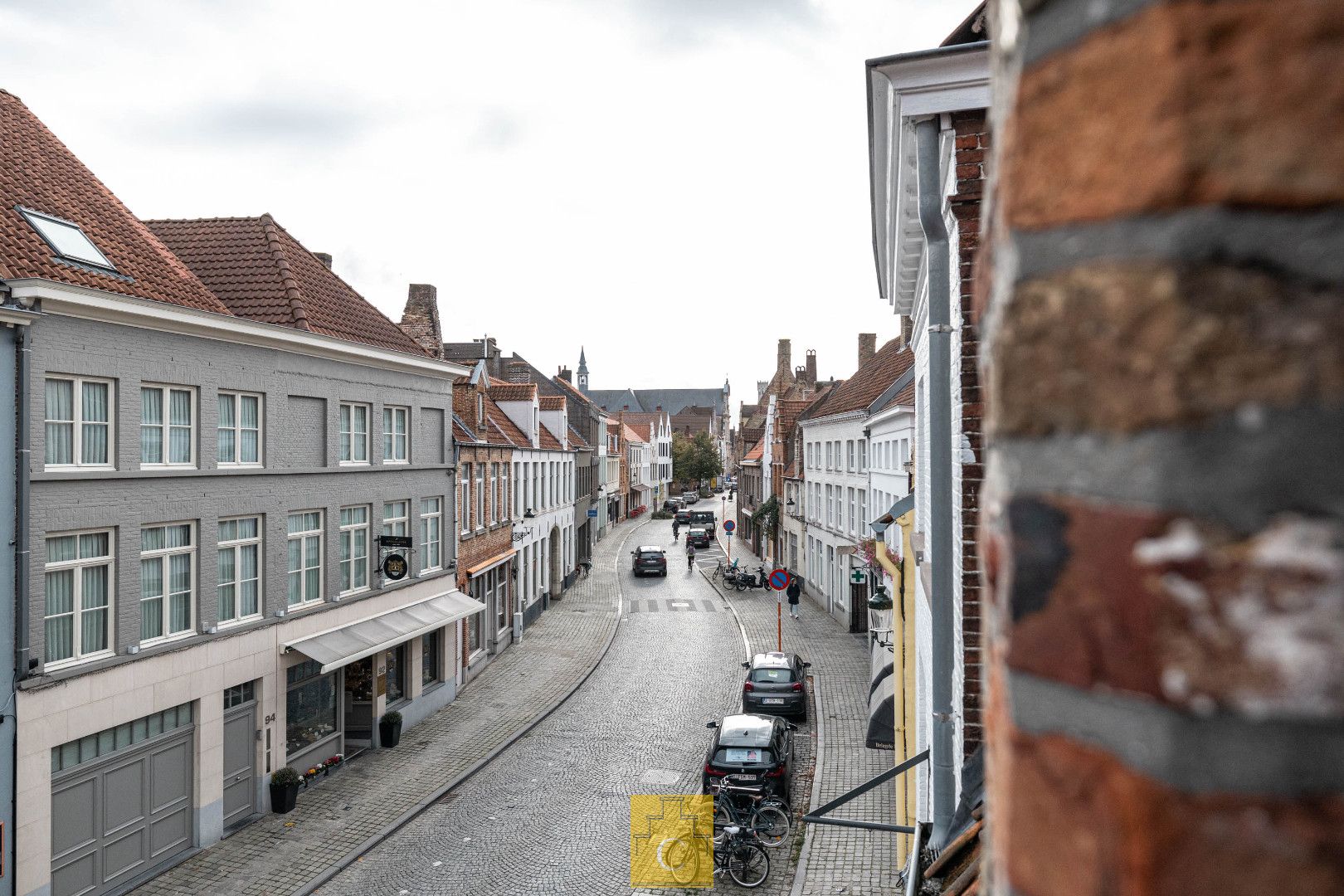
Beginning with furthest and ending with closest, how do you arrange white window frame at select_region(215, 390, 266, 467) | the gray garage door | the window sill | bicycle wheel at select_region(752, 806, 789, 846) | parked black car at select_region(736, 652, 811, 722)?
parked black car at select_region(736, 652, 811, 722)
white window frame at select_region(215, 390, 266, 467)
bicycle wheel at select_region(752, 806, 789, 846)
the gray garage door
the window sill

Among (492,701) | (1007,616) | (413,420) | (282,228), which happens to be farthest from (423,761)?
(1007,616)

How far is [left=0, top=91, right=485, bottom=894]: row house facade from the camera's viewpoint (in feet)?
38.8

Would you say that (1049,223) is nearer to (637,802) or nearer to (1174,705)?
(1174,705)

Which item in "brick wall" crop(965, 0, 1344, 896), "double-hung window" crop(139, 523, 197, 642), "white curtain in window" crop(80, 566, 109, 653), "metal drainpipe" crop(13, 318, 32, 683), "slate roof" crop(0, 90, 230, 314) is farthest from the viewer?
"double-hung window" crop(139, 523, 197, 642)

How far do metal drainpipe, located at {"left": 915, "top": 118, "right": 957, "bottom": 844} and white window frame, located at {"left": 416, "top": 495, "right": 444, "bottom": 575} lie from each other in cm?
1726

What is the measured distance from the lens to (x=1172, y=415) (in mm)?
593

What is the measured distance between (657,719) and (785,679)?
3.23 metres

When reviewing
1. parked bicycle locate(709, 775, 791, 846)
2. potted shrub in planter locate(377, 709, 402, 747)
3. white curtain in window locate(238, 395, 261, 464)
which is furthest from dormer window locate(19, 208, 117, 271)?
parked bicycle locate(709, 775, 791, 846)

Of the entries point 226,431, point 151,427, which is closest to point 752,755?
point 226,431

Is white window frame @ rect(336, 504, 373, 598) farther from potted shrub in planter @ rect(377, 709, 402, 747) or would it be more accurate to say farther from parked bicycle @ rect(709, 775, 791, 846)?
parked bicycle @ rect(709, 775, 791, 846)

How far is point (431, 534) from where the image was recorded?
22094mm

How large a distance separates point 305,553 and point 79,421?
572 centimetres

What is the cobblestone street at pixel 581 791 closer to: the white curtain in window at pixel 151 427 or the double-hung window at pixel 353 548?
the double-hung window at pixel 353 548

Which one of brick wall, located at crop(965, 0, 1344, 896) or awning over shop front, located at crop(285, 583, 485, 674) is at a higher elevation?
brick wall, located at crop(965, 0, 1344, 896)
